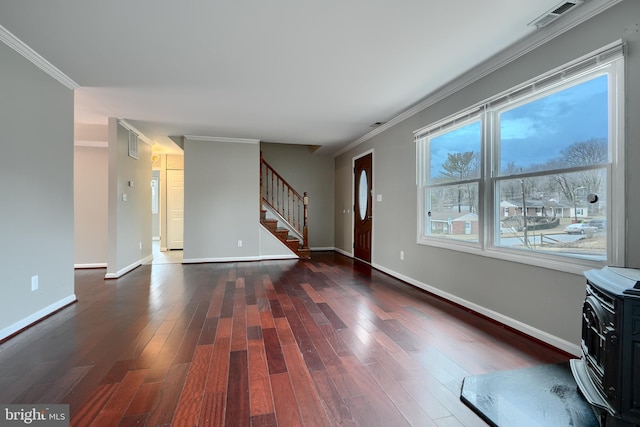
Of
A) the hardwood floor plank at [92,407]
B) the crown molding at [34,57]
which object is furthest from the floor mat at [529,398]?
the crown molding at [34,57]

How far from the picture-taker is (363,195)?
19.3 feet

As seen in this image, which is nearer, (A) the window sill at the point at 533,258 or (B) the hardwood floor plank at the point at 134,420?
(B) the hardwood floor plank at the point at 134,420

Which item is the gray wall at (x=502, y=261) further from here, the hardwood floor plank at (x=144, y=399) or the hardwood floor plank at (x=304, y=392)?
the hardwood floor plank at (x=144, y=399)

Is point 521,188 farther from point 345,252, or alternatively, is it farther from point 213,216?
point 213,216

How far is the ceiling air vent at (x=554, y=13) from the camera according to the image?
1933mm

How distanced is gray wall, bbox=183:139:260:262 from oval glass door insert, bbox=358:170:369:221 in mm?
2115

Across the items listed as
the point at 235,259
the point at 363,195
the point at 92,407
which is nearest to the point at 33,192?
the point at 92,407

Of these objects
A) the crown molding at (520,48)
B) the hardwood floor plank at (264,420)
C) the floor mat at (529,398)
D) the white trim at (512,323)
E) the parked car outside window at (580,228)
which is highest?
the crown molding at (520,48)

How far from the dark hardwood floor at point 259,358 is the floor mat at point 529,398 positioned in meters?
0.08

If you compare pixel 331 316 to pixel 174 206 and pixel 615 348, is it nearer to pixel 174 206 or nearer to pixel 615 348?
pixel 615 348

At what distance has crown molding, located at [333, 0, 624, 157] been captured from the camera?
6.38 ft

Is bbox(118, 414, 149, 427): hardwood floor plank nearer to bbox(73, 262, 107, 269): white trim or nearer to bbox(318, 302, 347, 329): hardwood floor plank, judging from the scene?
bbox(318, 302, 347, 329): hardwood floor plank

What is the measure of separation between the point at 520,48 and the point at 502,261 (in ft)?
6.07

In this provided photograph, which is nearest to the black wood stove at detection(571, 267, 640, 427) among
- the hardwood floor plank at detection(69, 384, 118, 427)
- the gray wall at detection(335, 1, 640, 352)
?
the gray wall at detection(335, 1, 640, 352)
